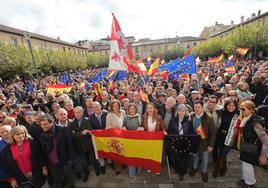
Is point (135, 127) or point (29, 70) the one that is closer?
point (135, 127)

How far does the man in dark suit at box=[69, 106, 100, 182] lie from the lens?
4.26 m

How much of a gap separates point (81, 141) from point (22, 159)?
1252 millimetres

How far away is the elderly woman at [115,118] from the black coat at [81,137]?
0.48m

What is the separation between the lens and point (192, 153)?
3.88 meters

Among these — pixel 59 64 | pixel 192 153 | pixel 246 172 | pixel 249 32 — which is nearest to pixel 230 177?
pixel 246 172

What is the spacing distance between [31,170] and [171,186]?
2.93 m

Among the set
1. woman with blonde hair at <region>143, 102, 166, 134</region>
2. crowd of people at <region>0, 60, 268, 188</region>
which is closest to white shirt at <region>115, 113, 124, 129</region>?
crowd of people at <region>0, 60, 268, 188</region>

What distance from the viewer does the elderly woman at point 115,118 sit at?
435 centimetres

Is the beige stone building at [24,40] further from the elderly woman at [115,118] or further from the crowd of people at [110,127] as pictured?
the elderly woman at [115,118]

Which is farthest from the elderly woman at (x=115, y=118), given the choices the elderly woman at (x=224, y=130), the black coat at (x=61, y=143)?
the elderly woman at (x=224, y=130)

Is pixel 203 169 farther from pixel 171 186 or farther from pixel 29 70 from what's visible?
pixel 29 70

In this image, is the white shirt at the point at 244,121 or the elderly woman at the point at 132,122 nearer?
the white shirt at the point at 244,121

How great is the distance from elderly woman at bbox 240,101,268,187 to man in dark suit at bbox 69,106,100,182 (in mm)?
3291

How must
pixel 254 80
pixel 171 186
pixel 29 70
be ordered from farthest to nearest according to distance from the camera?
pixel 29 70 → pixel 254 80 → pixel 171 186
